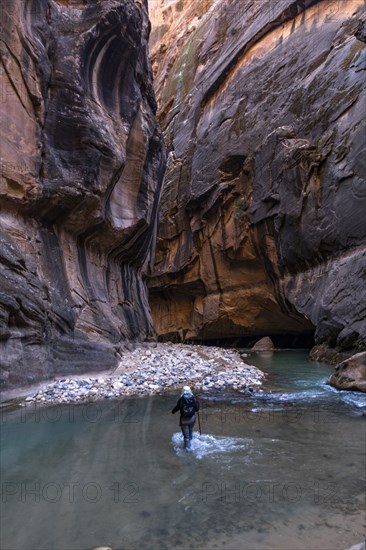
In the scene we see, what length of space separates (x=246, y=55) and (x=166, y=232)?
1460 centimetres

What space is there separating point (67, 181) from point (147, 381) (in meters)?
7.56

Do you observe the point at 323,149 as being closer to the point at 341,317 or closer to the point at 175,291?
the point at 341,317

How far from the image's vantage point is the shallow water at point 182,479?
411cm

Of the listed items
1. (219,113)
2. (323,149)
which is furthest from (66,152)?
(219,113)

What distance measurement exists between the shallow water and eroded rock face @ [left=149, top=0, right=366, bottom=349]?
32.2 feet

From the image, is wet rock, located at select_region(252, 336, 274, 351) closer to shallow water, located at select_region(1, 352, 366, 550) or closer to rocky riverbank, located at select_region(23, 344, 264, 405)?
rocky riverbank, located at select_region(23, 344, 264, 405)

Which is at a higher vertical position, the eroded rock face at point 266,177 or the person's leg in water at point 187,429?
the eroded rock face at point 266,177

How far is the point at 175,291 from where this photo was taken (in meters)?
35.3

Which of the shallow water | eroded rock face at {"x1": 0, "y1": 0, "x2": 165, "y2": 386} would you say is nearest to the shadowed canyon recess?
eroded rock face at {"x1": 0, "y1": 0, "x2": 165, "y2": 386}

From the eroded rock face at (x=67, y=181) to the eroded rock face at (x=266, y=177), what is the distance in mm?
8610

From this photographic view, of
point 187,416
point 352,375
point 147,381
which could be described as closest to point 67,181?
point 147,381

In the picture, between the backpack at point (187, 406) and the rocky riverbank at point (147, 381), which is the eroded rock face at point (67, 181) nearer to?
the rocky riverbank at point (147, 381)

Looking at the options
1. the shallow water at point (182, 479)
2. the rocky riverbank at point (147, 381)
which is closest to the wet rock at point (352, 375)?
the shallow water at point (182, 479)

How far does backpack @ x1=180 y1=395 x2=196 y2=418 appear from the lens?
711 cm
